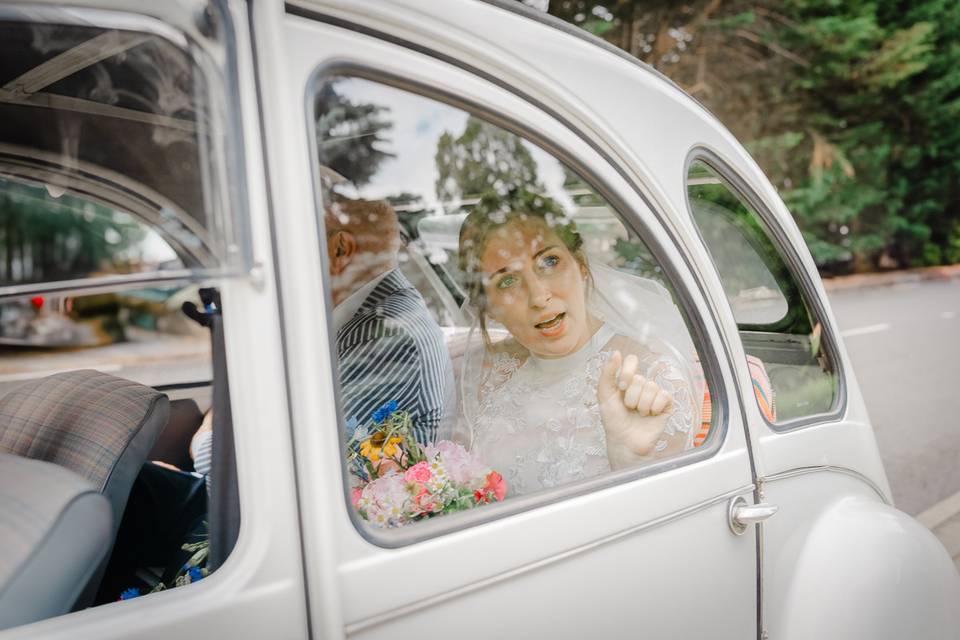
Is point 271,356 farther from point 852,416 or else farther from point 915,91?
point 915,91

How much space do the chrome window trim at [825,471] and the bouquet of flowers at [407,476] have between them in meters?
0.66

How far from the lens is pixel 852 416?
2.10m

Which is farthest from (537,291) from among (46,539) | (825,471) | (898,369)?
(898,369)

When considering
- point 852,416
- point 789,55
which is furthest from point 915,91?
point 852,416

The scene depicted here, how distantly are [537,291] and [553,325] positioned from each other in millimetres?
103

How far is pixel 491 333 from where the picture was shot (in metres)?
2.12

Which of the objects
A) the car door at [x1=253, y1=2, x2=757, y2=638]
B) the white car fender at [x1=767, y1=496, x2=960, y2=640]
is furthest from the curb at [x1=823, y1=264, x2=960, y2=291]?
the car door at [x1=253, y1=2, x2=757, y2=638]

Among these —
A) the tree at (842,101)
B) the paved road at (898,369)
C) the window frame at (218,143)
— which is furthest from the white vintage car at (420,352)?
the tree at (842,101)

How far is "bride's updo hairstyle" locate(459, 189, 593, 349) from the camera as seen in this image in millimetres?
1891

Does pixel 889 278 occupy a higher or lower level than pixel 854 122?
lower

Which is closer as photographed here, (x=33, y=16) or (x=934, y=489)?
(x=33, y=16)

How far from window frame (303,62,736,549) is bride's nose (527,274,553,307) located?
405mm

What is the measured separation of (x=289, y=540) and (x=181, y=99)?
68cm

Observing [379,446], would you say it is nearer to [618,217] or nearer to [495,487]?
[495,487]
